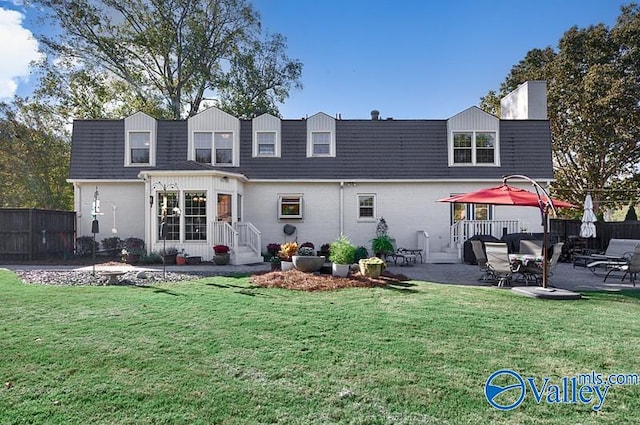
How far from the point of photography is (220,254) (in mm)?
12266

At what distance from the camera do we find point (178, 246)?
1285cm

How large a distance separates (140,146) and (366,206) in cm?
998

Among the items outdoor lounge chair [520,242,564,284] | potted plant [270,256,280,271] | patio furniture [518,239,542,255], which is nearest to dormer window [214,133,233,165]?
potted plant [270,256,280,271]

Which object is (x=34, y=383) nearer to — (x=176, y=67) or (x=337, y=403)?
(x=337, y=403)

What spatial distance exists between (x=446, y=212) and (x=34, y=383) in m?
14.2

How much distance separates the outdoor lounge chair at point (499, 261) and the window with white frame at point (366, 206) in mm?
6744

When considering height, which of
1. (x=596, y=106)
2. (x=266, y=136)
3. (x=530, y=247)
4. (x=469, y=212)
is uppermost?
(x=596, y=106)

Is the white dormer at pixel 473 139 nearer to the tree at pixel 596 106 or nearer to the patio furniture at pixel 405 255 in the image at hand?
the patio furniture at pixel 405 255

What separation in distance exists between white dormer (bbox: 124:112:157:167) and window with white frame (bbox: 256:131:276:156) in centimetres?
448

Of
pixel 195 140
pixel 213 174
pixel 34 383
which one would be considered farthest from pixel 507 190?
pixel 195 140

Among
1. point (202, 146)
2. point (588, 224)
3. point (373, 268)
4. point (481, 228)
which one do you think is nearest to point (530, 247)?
point (588, 224)

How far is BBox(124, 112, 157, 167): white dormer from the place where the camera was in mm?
15430

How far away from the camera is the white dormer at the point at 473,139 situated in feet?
50.7

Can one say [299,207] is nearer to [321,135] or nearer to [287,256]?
[321,135]
